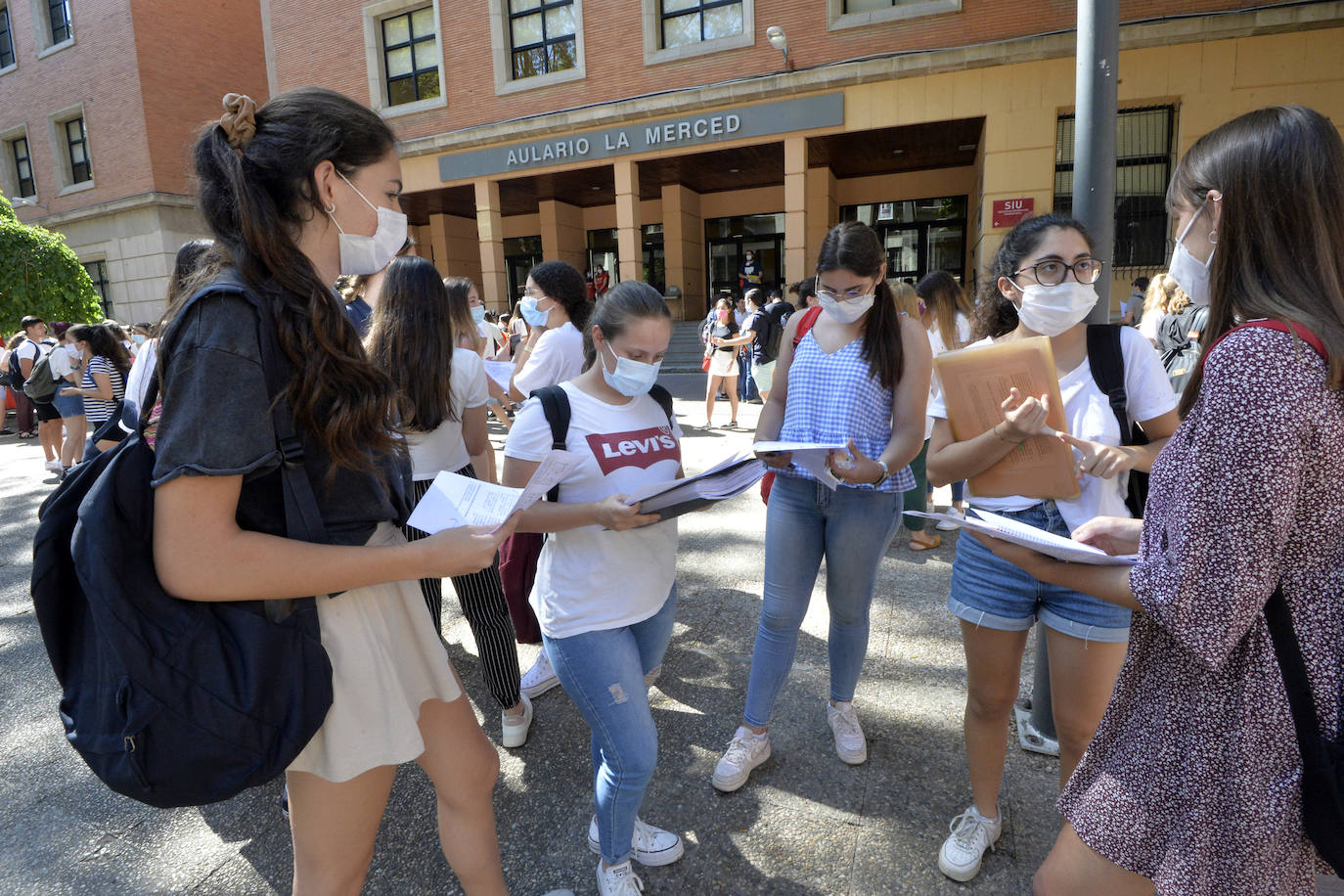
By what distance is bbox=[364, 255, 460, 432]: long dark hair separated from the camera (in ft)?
9.50

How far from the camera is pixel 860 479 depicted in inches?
94.8

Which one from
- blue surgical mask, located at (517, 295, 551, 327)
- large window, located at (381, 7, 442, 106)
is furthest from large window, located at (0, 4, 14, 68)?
blue surgical mask, located at (517, 295, 551, 327)

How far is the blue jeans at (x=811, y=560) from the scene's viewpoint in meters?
2.55

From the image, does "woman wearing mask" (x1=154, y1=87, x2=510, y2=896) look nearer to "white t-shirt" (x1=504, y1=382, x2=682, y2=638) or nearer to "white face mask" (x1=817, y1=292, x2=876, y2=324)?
"white t-shirt" (x1=504, y1=382, x2=682, y2=638)

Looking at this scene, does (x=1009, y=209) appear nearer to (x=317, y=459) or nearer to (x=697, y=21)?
(x=697, y=21)

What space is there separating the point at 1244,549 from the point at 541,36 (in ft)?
57.4

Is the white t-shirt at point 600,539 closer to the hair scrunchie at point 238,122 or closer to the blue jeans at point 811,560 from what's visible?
the blue jeans at point 811,560

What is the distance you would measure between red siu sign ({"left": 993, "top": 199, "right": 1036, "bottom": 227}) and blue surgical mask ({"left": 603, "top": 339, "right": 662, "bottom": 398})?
11767mm

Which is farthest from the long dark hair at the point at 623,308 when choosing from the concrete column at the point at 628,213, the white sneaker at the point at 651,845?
the concrete column at the point at 628,213

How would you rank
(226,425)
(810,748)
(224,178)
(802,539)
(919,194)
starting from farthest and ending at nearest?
(919,194) < (810,748) < (802,539) < (224,178) < (226,425)

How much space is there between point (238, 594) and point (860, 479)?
1.85 metres

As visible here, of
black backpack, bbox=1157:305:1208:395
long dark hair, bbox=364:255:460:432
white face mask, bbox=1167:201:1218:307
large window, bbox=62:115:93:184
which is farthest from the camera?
large window, bbox=62:115:93:184

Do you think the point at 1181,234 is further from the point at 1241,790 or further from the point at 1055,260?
the point at 1241,790

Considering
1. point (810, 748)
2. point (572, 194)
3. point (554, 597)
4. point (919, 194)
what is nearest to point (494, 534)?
point (554, 597)
